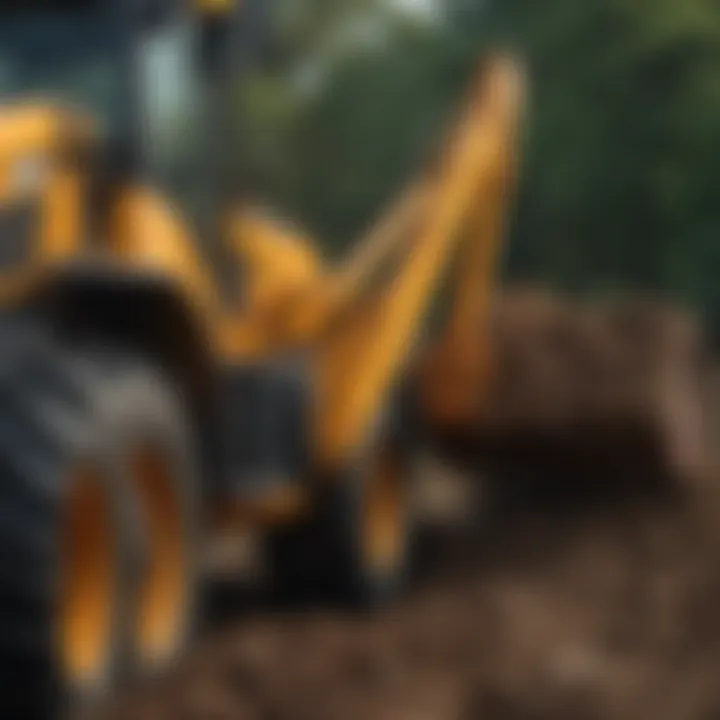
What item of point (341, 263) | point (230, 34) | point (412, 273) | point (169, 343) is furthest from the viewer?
point (341, 263)

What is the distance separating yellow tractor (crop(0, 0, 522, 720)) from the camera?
3008mm

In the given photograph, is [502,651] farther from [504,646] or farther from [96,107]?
[96,107]

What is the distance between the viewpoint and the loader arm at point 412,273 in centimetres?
429

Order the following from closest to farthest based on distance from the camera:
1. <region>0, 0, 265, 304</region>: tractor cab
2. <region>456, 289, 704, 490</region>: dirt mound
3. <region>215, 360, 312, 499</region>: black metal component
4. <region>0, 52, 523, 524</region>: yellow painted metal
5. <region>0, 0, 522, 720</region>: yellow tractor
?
<region>0, 0, 522, 720</region>: yellow tractor
<region>0, 0, 265, 304</region>: tractor cab
<region>0, 52, 523, 524</region>: yellow painted metal
<region>215, 360, 312, 499</region>: black metal component
<region>456, 289, 704, 490</region>: dirt mound

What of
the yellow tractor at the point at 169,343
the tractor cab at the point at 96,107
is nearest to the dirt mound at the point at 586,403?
the yellow tractor at the point at 169,343

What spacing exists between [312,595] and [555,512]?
44.6 inches

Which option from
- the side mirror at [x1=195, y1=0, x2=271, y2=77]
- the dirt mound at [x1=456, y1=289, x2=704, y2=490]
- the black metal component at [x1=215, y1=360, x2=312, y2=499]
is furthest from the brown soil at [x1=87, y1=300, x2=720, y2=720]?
the side mirror at [x1=195, y1=0, x2=271, y2=77]

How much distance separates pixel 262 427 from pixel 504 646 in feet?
2.14

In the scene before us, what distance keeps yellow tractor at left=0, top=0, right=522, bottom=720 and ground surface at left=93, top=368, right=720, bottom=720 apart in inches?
5.5

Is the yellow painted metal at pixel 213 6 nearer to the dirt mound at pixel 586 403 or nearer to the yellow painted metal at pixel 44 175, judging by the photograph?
the yellow painted metal at pixel 44 175

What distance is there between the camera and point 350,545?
14.1ft

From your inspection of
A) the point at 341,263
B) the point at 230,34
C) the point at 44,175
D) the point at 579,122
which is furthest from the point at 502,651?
the point at 579,122

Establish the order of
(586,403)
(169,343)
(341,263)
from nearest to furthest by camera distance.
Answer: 1. (169,343)
2. (341,263)
3. (586,403)

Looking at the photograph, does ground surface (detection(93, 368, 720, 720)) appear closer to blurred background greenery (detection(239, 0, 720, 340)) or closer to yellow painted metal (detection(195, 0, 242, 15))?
yellow painted metal (detection(195, 0, 242, 15))
